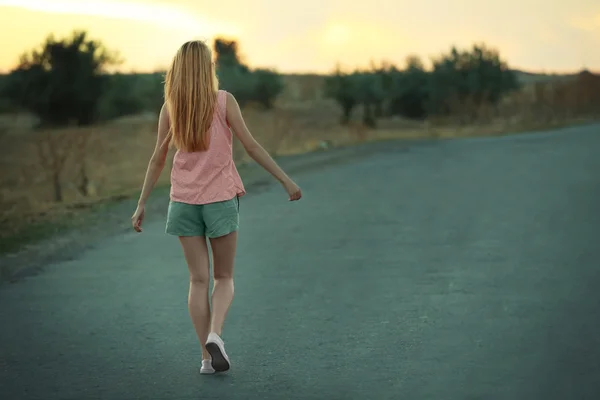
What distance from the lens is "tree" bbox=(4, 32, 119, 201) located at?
45.3 m

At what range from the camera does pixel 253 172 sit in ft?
68.8

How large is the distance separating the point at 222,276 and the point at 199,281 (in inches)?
5.2

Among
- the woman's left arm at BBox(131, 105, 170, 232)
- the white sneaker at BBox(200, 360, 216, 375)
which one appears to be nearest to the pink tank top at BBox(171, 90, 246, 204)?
the woman's left arm at BBox(131, 105, 170, 232)

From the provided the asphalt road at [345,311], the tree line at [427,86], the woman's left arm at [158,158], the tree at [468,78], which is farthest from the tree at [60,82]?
the woman's left arm at [158,158]

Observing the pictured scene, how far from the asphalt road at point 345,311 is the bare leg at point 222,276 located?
0.32m

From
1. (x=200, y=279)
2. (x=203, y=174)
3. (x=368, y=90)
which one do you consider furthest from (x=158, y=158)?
(x=368, y=90)

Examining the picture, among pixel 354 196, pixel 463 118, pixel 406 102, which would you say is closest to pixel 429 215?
pixel 354 196

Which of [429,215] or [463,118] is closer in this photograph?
[429,215]

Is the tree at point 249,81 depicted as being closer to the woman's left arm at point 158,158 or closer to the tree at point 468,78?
the tree at point 468,78

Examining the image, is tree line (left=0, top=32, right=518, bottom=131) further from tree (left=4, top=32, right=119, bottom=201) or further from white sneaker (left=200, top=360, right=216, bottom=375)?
white sneaker (left=200, top=360, right=216, bottom=375)

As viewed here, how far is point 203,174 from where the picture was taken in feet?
18.7

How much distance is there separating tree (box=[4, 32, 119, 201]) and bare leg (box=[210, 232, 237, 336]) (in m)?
39.7

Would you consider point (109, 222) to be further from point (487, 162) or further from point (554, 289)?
point (487, 162)

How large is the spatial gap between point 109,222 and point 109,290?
16.2 feet
